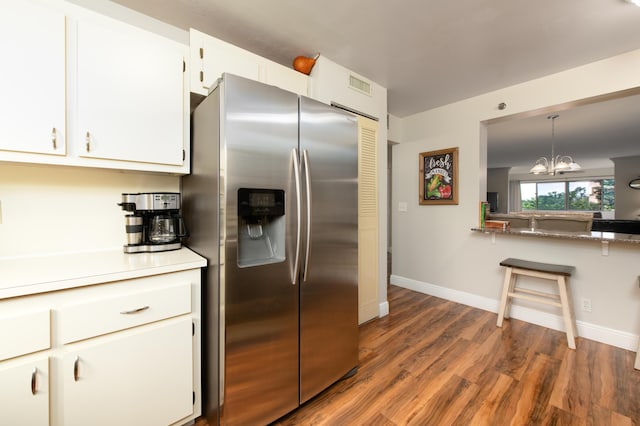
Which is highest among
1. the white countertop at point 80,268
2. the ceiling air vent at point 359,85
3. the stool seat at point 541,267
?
the ceiling air vent at point 359,85

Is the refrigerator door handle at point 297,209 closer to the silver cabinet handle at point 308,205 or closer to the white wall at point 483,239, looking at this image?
the silver cabinet handle at point 308,205

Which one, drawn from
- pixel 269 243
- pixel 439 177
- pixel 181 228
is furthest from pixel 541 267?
pixel 181 228

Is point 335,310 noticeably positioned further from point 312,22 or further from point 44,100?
point 312,22

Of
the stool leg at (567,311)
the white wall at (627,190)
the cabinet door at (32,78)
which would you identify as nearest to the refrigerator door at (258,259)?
the cabinet door at (32,78)

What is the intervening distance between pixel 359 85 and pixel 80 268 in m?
2.55

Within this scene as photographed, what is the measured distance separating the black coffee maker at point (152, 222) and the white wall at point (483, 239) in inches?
119

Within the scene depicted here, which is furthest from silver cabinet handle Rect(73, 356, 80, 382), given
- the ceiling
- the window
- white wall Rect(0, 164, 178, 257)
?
the window

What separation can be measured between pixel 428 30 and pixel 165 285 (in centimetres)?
239

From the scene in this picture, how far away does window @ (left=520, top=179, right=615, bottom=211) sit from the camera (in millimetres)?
8867

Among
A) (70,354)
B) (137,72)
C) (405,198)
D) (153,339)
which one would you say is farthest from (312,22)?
(405,198)

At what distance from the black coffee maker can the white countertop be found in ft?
0.23

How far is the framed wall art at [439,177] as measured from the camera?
3281mm

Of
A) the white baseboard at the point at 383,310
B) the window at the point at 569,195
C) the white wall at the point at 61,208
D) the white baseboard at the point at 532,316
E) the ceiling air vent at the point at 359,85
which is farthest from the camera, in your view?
the window at the point at 569,195

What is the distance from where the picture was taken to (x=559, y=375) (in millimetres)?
1885
